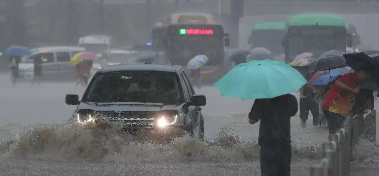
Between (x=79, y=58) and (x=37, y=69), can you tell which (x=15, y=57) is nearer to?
(x=37, y=69)

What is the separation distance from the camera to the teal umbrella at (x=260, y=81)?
7770 millimetres

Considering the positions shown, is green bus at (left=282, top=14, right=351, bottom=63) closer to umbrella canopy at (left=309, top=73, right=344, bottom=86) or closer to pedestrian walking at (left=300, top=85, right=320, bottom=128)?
pedestrian walking at (left=300, top=85, right=320, bottom=128)

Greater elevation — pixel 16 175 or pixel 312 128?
pixel 16 175

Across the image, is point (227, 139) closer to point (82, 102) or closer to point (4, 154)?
point (82, 102)

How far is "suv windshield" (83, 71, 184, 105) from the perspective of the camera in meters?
12.0

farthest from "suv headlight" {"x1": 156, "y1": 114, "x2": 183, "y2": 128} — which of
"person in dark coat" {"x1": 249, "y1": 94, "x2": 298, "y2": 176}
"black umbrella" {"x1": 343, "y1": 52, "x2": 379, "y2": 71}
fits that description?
"person in dark coat" {"x1": 249, "y1": 94, "x2": 298, "y2": 176}

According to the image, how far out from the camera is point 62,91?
113 ft

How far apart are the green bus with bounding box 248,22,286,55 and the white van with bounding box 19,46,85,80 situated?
40.9 feet

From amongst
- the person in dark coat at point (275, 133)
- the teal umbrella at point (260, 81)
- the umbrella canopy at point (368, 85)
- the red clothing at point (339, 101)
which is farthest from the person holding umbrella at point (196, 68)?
the person in dark coat at point (275, 133)

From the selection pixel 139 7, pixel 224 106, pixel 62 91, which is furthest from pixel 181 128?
pixel 139 7

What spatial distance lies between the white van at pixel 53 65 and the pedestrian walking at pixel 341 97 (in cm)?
2856

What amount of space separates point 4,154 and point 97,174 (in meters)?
2.61

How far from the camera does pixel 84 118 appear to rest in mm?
11453

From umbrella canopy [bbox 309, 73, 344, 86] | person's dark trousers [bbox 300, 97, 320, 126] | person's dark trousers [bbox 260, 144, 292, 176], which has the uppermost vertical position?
person's dark trousers [bbox 260, 144, 292, 176]
